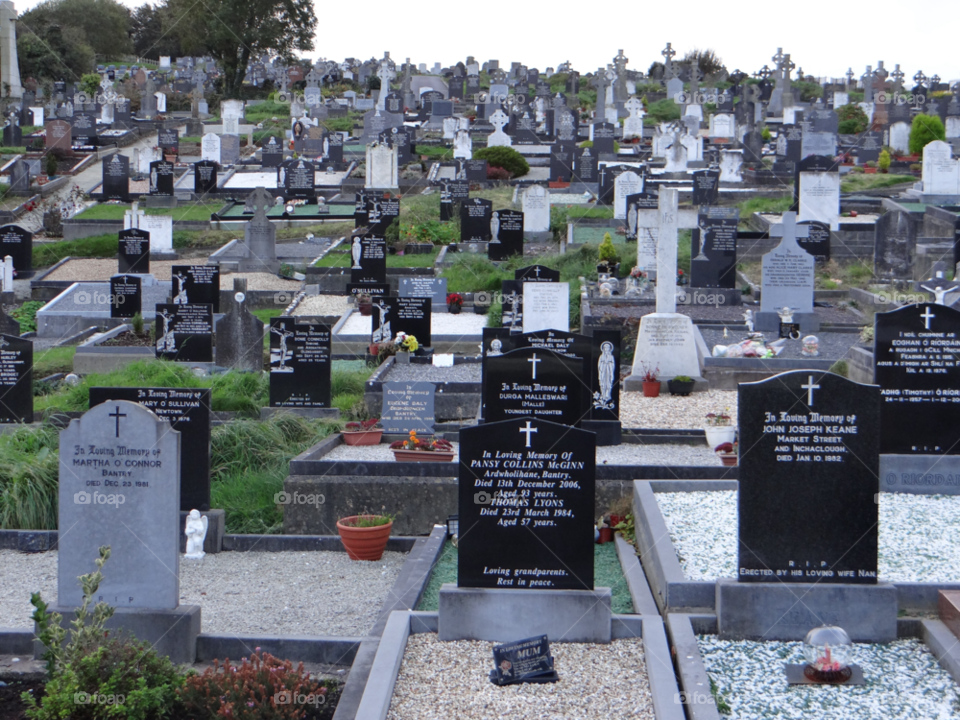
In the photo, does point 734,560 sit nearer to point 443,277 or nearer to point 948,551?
point 948,551

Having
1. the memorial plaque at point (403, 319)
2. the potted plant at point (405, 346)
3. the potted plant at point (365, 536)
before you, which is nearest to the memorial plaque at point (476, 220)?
the memorial plaque at point (403, 319)

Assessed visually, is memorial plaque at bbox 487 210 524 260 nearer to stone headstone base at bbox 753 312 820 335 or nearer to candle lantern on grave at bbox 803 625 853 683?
stone headstone base at bbox 753 312 820 335

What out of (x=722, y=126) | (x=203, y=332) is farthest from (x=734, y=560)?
(x=722, y=126)

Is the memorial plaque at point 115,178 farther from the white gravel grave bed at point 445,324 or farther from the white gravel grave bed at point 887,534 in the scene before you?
the white gravel grave bed at point 887,534

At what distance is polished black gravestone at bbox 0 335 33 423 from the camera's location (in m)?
13.0

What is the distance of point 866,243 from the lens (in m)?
23.4

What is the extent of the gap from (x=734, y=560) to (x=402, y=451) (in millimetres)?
3854

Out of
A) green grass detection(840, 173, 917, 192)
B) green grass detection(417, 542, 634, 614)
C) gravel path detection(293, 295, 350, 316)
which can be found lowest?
green grass detection(417, 542, 634, 614)

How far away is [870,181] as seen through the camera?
103 ft

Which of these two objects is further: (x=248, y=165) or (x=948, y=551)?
(x=248, y=165)

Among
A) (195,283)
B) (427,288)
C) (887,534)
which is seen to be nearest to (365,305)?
(427,288)

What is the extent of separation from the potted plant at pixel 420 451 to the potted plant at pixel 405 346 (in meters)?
4.99

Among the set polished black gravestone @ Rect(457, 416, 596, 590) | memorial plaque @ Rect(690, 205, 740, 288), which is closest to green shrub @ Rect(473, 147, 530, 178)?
memorial plaque @ Rect(690, 205, 740, 288)

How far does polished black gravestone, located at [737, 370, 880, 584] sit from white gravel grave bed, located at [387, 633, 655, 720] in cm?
106
